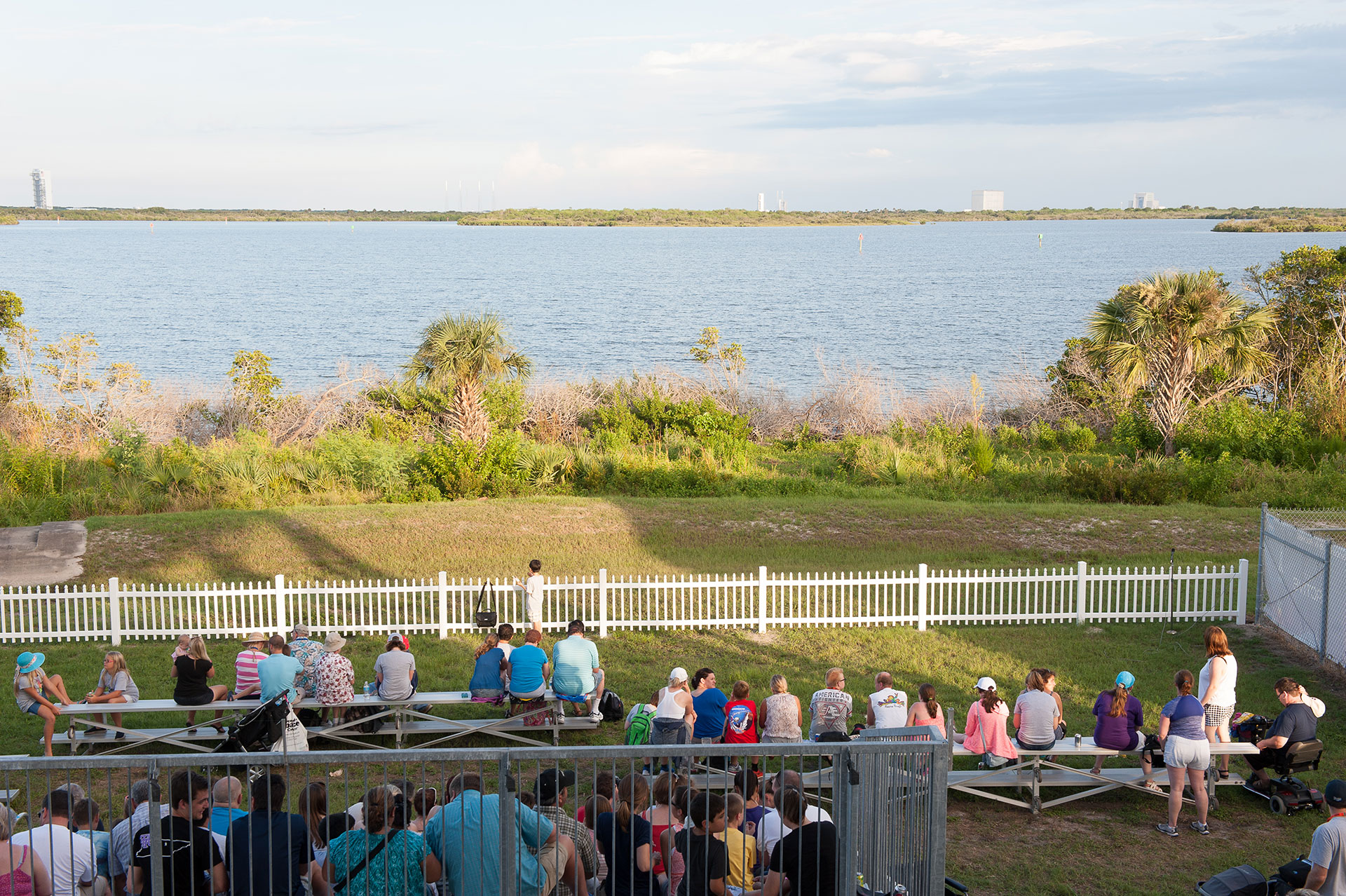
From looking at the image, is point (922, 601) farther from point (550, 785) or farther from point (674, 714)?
point (550, 785)

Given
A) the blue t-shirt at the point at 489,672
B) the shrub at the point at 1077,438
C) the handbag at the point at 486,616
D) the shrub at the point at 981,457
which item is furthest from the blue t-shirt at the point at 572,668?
the shrub at the point at 1077,438

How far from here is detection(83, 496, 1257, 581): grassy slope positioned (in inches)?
698

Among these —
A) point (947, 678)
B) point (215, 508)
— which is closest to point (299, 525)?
point (215, 508)

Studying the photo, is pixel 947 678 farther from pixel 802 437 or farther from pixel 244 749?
pixel 802 437

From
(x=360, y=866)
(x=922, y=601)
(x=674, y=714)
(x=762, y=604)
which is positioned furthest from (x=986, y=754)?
(x=762, y=604)

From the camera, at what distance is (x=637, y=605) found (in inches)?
618

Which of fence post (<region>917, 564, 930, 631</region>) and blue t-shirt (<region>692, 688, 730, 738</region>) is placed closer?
blue t-shirt (<region>692, 688, 730, 738</region>)

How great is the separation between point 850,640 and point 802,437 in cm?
1735

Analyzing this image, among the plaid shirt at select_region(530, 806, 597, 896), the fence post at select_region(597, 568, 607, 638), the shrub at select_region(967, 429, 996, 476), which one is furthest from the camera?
the shrub at select_region(967, 429, 996, 476)

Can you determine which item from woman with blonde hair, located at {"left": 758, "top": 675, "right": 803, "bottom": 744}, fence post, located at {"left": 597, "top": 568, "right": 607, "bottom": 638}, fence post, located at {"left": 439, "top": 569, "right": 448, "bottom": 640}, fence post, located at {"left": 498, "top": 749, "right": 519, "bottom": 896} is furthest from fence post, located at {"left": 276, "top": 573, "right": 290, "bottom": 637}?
fence post, located at {"left": 498, "top": 749, "right": 519, "bottom": 896}

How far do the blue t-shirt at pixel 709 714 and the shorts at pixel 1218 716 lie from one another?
13.9ft

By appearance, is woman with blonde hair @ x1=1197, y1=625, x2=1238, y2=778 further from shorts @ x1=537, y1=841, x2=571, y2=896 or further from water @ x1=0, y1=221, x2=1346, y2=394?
water @ x1=0, y1=221, x2=1346, y2=394

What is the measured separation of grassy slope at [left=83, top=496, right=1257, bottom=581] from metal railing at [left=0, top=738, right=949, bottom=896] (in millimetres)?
10896

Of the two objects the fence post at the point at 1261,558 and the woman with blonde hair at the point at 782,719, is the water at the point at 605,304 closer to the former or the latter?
the fence post at the point at 1261,558
